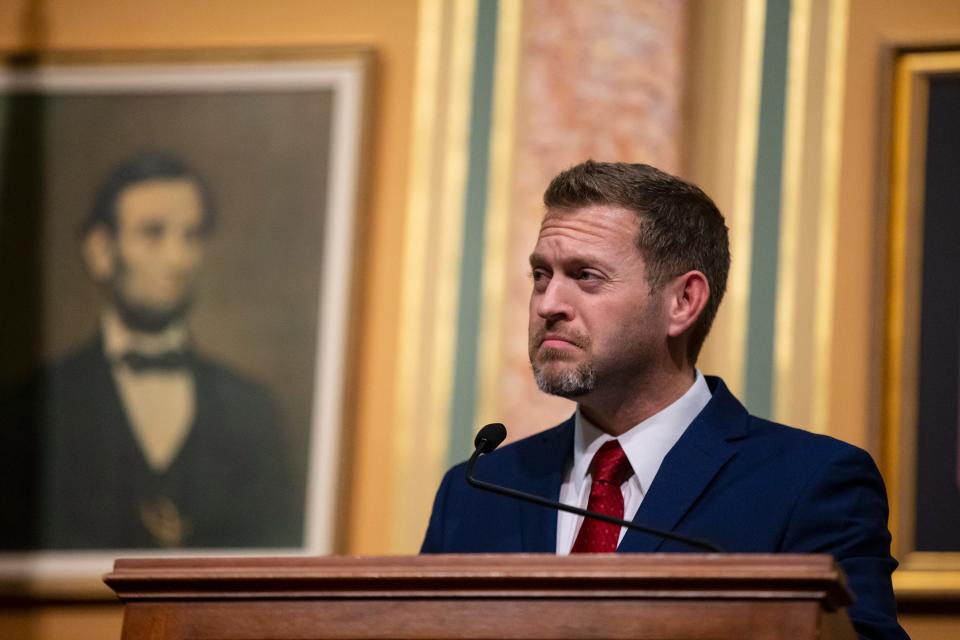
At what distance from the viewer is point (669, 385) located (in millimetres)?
3588

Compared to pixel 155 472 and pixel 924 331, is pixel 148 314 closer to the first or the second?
pixel 155 472

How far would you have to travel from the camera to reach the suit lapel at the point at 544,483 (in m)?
3.30

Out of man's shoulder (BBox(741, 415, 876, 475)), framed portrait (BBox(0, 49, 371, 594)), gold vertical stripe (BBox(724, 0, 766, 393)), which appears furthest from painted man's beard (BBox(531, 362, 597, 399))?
framed portrait (BBox(0, 49, 371, 594))

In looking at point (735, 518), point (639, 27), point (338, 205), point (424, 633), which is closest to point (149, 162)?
point (338, 205)

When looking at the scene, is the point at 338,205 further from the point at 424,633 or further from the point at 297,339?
the point at 424,633

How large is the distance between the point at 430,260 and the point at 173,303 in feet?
3.07

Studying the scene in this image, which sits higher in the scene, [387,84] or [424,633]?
[387,84]

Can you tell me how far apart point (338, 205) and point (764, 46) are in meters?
1.55

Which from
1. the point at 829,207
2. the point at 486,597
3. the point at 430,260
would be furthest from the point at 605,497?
the point at 430,260

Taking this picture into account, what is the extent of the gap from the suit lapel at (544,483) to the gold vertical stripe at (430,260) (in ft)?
5.00

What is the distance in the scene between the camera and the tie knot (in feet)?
11.1

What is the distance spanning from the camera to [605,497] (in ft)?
11.0

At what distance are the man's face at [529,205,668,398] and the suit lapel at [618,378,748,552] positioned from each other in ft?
0.73

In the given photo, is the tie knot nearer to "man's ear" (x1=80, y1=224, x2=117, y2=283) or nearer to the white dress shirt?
the white dress shirt
